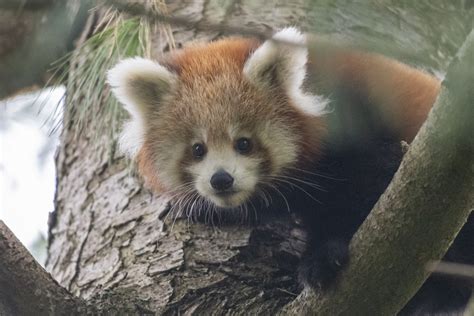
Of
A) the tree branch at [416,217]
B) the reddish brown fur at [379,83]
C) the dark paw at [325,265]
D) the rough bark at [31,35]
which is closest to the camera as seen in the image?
the rough bark at [31,35]

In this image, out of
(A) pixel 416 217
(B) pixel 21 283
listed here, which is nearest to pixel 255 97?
(A) pixel 416 217

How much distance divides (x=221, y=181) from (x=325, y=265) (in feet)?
2.59

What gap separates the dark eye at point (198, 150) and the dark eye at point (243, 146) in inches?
6.2

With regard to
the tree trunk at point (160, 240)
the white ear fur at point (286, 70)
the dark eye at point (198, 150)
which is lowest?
the tree trunk at point (160, 240)

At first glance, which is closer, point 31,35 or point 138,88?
point 31,35

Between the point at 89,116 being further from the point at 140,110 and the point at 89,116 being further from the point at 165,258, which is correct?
the point at 165,258

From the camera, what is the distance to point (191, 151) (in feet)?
11.3

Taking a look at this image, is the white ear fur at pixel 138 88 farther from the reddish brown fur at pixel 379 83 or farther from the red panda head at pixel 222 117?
the reddish brown fur at pixel 379 83

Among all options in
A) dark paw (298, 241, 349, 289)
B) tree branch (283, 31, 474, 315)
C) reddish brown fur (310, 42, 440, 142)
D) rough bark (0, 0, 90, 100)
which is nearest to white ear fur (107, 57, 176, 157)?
rough bark (0, 0, 90, 100)

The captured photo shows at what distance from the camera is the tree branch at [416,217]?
6.88 ft

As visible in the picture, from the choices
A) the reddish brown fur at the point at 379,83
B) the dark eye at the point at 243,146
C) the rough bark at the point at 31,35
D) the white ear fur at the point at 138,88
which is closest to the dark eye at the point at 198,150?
the dark eye at the point at 243,146

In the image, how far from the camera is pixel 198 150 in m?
3.41

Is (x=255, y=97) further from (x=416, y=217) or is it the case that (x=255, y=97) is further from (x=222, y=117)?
(x=416, y=217)

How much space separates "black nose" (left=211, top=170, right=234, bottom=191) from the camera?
324cm
